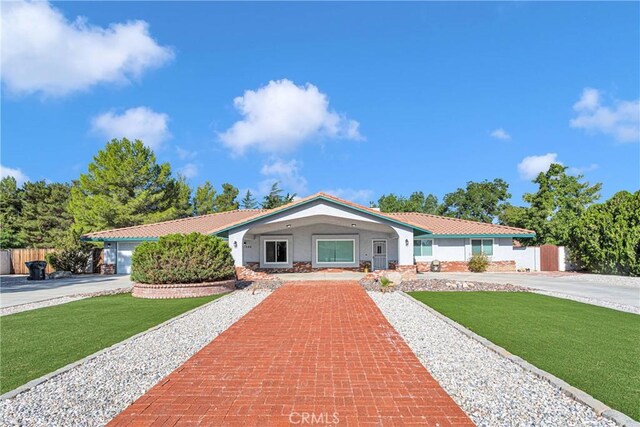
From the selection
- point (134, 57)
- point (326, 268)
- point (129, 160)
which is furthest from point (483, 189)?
point (134, 57)

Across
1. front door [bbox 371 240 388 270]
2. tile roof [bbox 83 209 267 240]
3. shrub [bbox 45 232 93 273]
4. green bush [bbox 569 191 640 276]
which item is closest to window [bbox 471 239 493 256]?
green bush [bbox 569 191 640 276]

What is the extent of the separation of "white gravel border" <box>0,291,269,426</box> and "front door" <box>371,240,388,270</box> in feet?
56.9

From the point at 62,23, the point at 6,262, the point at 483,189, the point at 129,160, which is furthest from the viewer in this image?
the point at 483,189

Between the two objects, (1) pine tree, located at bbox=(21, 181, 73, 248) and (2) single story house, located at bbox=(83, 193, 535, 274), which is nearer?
(2) single story house, located at bbox=(83, 193, 535, 274)

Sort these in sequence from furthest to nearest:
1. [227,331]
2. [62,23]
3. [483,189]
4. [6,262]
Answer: [483,189]
[6,262]
[62,23]
[227,331]

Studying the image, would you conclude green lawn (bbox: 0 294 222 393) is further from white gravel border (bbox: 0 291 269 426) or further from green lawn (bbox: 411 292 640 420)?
green lawn (bbox: 411 292 640 420)

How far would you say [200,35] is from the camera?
1591cm

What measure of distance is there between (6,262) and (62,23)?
23552mm

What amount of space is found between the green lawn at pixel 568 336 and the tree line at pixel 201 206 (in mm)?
13425

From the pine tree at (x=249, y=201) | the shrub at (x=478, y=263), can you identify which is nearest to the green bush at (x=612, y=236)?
the shrub at (x=478, y=263)

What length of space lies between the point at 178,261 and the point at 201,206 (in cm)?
3481

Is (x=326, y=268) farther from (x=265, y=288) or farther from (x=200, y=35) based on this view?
(x=200, y=35)

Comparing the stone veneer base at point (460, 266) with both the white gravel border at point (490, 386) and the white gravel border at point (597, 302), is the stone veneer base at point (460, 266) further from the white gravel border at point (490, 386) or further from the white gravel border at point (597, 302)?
the white gravel border at point (490, 386)

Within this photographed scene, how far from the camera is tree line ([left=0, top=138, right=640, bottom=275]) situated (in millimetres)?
22625
